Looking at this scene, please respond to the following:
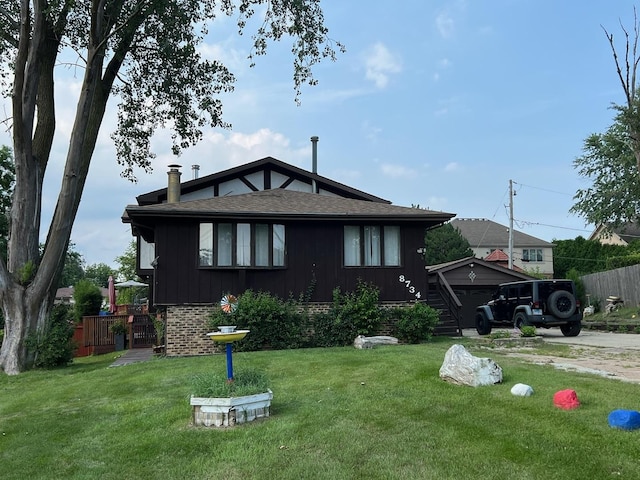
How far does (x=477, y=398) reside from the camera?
6859mm

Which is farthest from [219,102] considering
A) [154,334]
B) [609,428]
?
[609,428]

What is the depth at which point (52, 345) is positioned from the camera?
44.4 feet

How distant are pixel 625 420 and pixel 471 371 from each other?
7.59 feet

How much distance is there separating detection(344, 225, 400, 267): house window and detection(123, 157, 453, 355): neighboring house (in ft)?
0.09

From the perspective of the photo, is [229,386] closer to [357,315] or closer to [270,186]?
[357,315]

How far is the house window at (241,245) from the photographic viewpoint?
15.1m

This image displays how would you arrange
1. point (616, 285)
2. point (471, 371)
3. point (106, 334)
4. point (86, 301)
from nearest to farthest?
point (471, 371)
point (106, 334)
point (86, 301)
point (616, 285)

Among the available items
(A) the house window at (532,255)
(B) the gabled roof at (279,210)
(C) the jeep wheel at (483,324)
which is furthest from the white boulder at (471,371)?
(A) the house window at (532,255)

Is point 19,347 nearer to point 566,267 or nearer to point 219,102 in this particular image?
point 219,102

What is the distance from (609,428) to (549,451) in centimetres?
90

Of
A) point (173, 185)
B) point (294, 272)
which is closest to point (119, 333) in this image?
point (173, 185)

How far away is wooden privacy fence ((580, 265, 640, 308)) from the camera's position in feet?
84.1

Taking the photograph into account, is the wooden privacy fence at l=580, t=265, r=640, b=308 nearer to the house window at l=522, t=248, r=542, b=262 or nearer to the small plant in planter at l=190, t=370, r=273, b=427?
the house window at l=522, t=248, r=542, b=262

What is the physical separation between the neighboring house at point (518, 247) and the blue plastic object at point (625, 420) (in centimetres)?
4677
